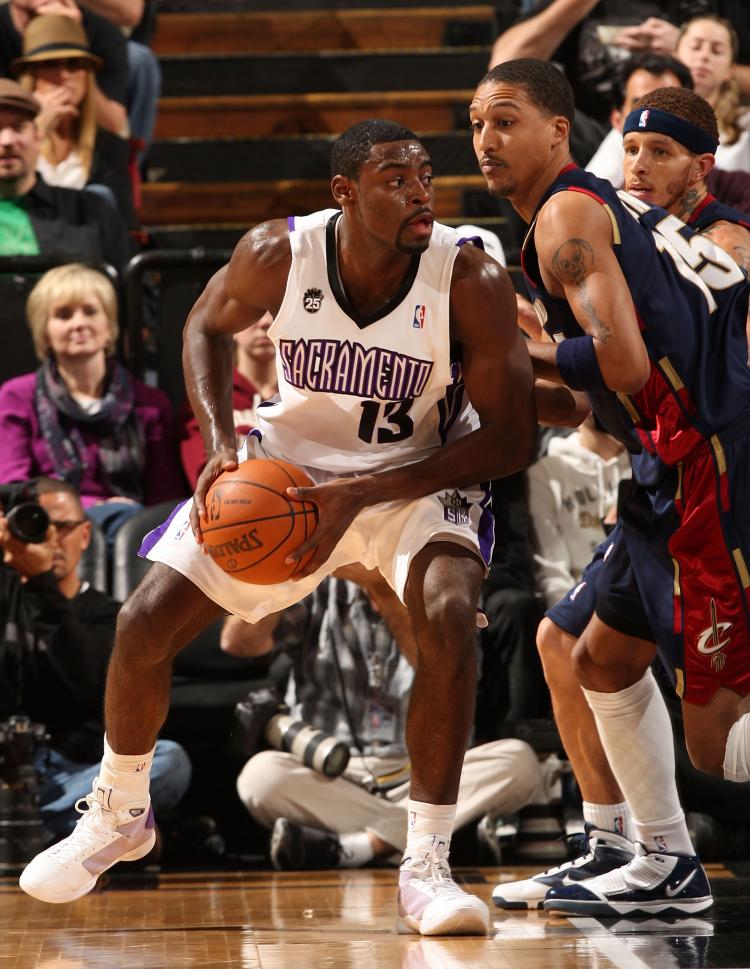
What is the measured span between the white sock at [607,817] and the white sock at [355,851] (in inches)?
43.0

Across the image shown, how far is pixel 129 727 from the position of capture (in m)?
3.60

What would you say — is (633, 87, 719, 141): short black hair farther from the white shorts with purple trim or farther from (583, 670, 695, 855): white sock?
(583, 670, 695, 855): white sock

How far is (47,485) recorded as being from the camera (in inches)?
208

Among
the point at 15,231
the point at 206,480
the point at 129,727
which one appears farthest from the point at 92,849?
the point at 15,231

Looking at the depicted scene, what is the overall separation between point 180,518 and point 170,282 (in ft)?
8.87

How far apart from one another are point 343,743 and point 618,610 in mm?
1567

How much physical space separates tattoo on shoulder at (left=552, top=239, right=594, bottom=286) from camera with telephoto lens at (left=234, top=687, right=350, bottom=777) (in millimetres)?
2166

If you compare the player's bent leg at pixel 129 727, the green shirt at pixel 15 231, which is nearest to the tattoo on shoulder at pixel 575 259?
the player's bent leg at pixel 129 727

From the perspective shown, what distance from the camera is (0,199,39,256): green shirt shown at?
6441 millimetres

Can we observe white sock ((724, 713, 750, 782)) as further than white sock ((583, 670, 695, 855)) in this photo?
No

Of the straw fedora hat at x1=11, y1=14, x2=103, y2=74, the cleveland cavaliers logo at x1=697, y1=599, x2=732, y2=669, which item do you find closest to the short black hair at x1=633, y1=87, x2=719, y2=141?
the cleveland cavaliers logo at x1=697, y1=599, x2=732, y2=669

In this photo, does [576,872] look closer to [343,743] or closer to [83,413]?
[343,743]

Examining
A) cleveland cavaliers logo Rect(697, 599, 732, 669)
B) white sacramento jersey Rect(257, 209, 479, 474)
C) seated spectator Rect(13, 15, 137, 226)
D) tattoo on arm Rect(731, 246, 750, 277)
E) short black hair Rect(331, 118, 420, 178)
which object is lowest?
cleveland cavaliers logo Rect(697, 599, 732, 669)

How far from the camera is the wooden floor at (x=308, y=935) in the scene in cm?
322
